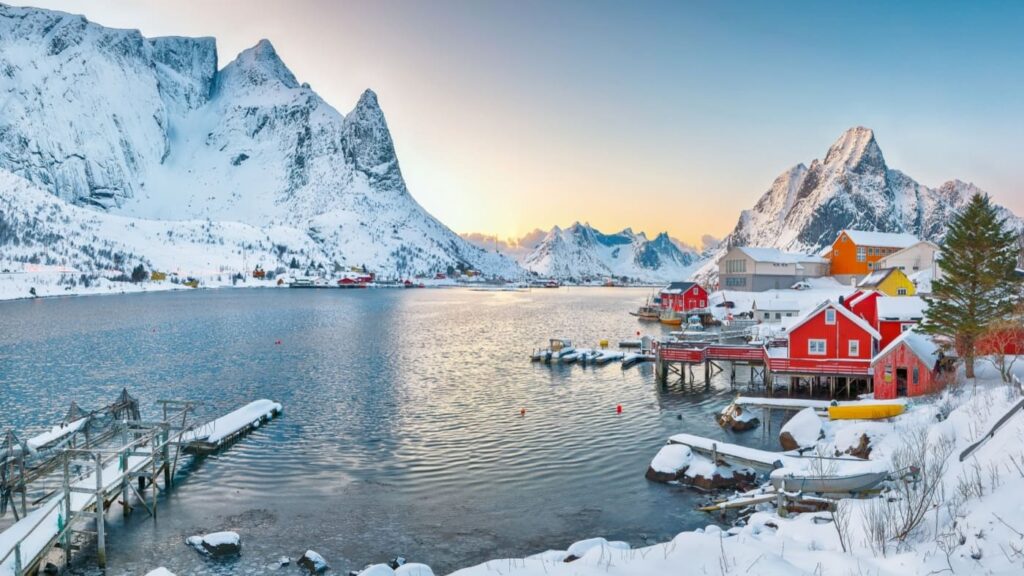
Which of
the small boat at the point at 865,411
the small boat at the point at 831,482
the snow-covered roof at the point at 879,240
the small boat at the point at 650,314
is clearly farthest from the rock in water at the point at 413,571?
the snow-covered roof at the point at 879,240

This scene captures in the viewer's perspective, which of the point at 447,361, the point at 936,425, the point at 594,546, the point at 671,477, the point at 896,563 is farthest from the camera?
the point at 447,361

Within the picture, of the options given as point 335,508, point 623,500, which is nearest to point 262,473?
point 335,508

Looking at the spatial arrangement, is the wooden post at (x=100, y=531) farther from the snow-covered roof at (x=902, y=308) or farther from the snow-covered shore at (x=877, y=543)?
the snow-covered roof at (x=902, y=308)

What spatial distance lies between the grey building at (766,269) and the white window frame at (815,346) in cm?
7356

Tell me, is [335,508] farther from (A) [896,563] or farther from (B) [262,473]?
(A) [896,563]

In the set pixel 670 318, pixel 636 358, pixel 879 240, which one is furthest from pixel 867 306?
pixel 879 240

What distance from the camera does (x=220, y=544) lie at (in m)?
23.3

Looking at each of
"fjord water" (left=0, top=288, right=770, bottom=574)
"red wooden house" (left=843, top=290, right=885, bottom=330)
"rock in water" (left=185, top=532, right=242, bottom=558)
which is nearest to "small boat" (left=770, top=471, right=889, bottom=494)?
"fjord water" (left=0, top=288, right=770, bottom=574)

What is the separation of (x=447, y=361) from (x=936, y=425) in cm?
5204

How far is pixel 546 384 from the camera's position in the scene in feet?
191

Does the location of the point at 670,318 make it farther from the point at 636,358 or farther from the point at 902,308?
the point at 902,308

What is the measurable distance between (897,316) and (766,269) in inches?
2868

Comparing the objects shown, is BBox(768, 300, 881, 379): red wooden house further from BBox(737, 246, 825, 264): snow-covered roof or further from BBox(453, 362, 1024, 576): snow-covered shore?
BBox(737, 246, 825, 264): snow-covered roof

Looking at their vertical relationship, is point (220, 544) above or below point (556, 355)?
below
